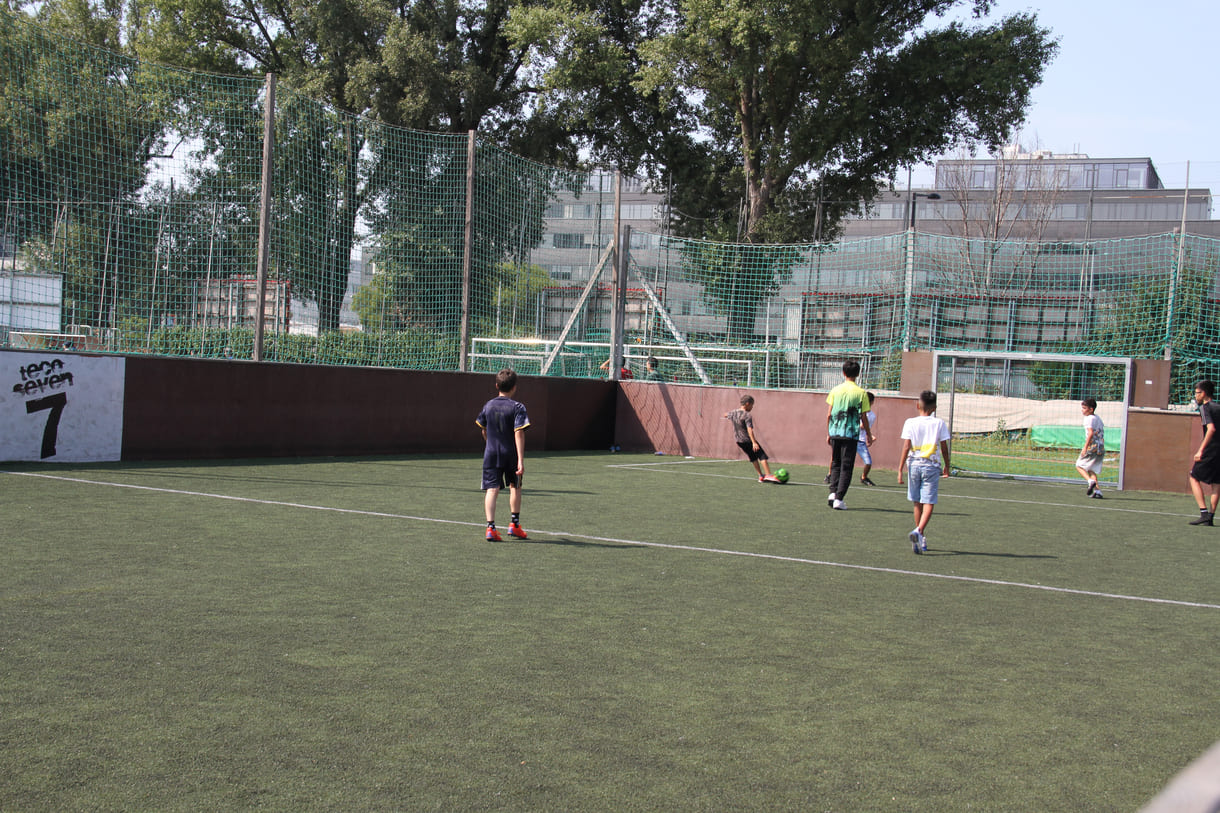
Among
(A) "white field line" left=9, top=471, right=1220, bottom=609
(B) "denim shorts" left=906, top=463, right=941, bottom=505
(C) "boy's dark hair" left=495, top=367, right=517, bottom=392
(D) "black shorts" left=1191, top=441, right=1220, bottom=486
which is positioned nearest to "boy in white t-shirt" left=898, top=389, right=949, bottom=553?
(B) "denim shorts" left=906, top=463, right=941, bottom=505

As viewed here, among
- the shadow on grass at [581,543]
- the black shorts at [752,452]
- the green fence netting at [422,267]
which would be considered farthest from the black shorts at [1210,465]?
the shadow on grass at [581,543]

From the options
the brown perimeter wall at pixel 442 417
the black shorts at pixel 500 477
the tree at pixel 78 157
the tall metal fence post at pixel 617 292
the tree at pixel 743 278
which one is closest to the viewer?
the black shorts at pixel 500 477

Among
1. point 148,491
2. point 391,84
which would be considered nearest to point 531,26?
point 391,84

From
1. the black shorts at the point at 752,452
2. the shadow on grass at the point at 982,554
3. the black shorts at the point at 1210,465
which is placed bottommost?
the shadow on grass at the point at 982,554

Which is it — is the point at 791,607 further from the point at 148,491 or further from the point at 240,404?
the point at 240,404

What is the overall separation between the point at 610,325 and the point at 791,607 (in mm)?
15865

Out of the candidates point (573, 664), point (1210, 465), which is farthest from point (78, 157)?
point (1210, 465)

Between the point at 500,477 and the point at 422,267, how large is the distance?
9041 mm

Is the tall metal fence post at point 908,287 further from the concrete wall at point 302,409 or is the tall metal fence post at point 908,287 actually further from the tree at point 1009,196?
the tree at point 1009,196

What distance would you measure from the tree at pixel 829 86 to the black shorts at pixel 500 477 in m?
22.0

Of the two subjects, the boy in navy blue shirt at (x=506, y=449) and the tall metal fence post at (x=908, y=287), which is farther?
the tall metal fence post at (x=908, y=287)

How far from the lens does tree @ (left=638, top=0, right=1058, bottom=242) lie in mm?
29297

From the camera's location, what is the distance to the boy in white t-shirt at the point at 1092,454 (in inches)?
649

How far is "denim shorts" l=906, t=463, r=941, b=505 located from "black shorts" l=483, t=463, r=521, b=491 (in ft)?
11.3
